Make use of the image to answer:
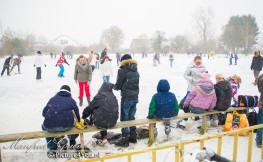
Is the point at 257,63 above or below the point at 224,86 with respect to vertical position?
above

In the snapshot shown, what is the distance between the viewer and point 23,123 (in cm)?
762

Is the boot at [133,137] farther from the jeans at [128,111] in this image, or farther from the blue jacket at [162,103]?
the blue jacket at [162,103]

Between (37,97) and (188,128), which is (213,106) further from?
(37,97)

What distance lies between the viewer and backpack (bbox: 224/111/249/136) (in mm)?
6182

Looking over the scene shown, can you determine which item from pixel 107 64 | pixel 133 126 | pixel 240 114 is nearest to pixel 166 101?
pixel 133 126

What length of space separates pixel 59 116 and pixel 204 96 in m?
3.53

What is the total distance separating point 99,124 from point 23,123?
3.65m

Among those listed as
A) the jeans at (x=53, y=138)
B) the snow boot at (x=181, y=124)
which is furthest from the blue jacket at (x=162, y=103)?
the jeans at (x=53, y=138)

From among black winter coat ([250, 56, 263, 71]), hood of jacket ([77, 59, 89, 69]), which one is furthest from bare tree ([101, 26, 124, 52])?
hood of jacket ([77, 59, 89, 69])

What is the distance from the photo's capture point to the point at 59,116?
190 inches

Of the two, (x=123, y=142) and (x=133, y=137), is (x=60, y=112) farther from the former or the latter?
(x=133, y=137)

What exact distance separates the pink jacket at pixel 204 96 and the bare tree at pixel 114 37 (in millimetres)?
83175

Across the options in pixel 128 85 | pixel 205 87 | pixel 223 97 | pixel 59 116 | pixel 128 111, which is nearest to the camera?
pixel 59 116

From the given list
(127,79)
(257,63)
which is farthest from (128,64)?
(257,63)
